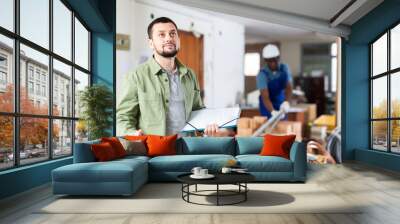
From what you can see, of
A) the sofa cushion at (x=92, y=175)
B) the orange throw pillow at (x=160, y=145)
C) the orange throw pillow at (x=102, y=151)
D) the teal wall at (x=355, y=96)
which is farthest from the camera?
the teal wall at (x=355, y=96)

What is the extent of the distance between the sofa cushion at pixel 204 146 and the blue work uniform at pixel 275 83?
240 inches

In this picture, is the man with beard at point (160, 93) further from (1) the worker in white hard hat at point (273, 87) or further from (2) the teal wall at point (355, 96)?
(1) the worker in white hard hat at point (273, 87)

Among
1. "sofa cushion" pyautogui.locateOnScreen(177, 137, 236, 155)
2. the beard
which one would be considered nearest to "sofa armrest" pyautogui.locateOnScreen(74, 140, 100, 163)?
"sofa cushion" pyautogui.locateOnScreen(177, 137, 236, 155)

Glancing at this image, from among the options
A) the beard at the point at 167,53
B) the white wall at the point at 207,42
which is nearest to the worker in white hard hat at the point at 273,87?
the white wall at the point at 207,42

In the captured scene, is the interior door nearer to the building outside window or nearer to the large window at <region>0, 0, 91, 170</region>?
the large window at <region>0, 0, 91, 170</region>

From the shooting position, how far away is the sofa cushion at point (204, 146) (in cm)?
652

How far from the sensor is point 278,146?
6.27m

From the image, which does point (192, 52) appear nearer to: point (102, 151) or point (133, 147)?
point (133, 147)

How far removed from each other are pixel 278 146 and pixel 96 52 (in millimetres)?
3861

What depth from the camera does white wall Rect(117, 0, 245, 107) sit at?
1020 centimetres

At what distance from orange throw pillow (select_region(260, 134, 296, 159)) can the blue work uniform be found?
620 cm

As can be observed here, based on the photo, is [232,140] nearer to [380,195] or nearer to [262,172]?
[262,172]

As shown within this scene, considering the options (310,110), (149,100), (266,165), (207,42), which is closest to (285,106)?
(207,42)

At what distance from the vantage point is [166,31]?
Answer: 22.7 feet
